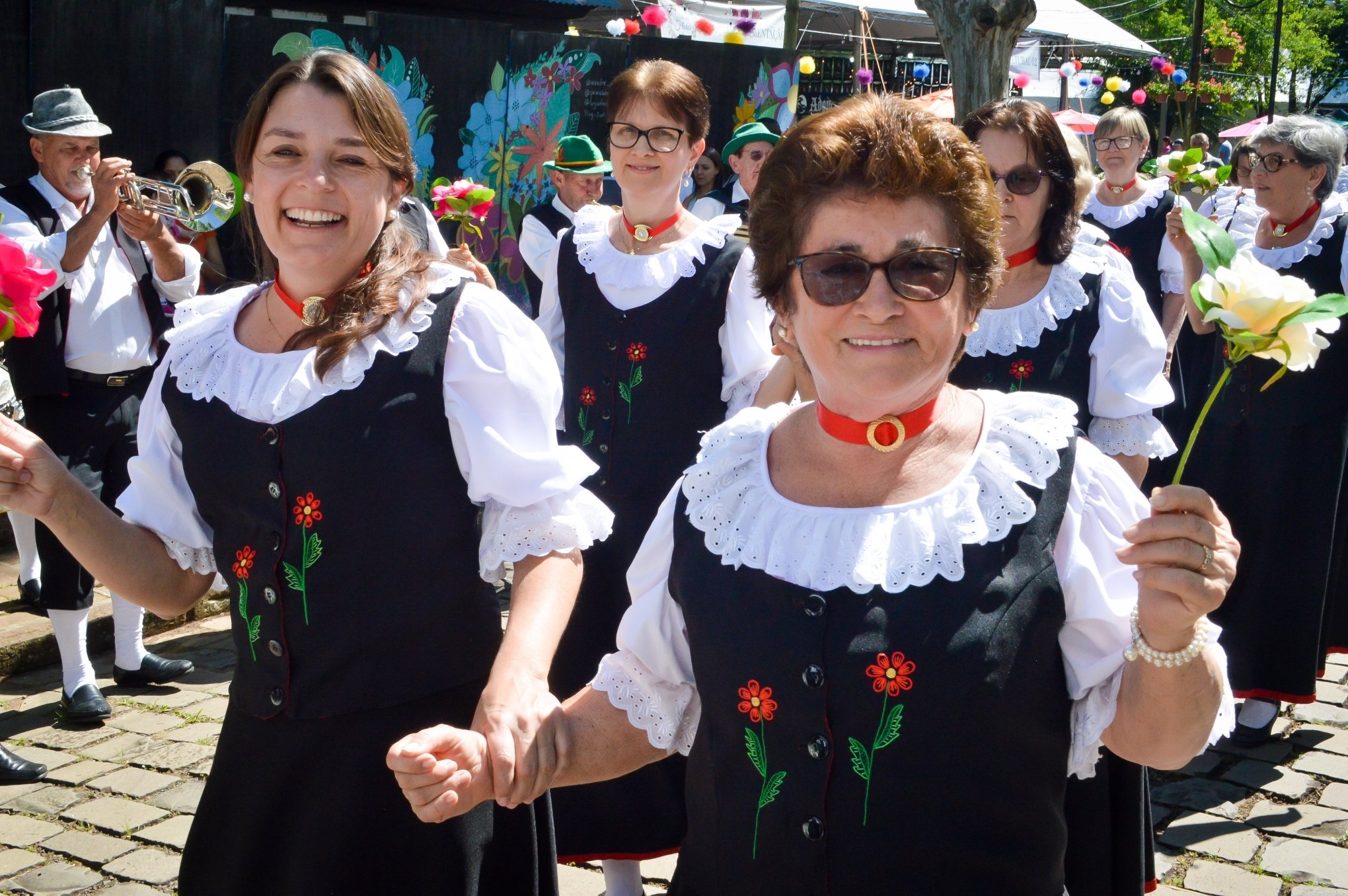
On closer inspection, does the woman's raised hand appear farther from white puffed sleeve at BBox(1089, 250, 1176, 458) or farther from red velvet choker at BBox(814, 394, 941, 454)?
white puffed sleeve at BBox(1089, 250, 1176, 458)

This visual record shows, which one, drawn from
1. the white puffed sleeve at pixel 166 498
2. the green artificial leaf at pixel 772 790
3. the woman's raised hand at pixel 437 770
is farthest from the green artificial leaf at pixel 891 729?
the white puffed sleeve at pixel 166 498

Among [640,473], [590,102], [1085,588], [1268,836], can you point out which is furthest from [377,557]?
[590,102]

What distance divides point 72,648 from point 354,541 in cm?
348

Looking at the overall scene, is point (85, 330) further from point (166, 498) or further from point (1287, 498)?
point (1287, 498)

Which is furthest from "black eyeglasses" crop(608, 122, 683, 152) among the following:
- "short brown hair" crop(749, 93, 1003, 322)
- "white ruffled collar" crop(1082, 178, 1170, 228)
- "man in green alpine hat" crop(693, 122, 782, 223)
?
"man in green alpine hat" crop(693, 122, 782, 223)

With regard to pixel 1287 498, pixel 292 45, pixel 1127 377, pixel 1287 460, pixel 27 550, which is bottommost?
pixel 27 550

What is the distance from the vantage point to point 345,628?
7.32ft

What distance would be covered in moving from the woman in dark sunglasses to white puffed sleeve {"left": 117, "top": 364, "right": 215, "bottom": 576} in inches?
77.2

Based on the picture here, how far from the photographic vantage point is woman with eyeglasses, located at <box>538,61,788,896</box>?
3.64 m

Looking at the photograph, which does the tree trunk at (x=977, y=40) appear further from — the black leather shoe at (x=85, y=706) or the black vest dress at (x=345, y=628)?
the black vest dress at (x=345, y=628)

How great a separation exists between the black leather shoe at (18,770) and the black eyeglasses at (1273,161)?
503cm

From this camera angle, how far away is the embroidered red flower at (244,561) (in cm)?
230

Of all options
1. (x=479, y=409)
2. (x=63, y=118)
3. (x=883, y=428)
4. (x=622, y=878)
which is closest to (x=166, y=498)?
(x=479, y=409)

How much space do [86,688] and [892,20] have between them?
15.6 m
